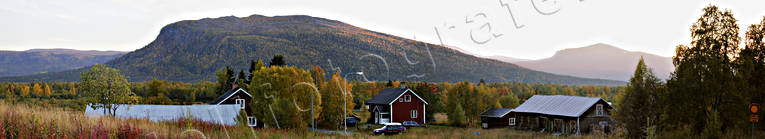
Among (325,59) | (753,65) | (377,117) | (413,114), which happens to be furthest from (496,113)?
(325,59)

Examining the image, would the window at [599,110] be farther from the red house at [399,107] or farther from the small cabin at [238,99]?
the small cabin at [238,99]

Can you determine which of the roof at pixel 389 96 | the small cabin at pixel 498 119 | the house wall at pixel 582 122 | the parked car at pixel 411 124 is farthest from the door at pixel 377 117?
the house wall at pixel 582 122

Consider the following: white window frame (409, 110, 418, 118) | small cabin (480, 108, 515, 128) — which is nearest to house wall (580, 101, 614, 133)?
small cabin (480, 108, 515, 128)

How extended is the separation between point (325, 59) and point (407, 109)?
93.4 meters

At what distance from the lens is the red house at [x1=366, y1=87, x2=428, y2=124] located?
61.8 meters

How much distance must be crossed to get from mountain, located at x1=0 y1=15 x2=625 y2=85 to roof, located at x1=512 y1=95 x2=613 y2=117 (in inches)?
3013

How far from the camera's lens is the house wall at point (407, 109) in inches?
2442

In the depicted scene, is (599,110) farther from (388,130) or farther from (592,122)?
(388,130)

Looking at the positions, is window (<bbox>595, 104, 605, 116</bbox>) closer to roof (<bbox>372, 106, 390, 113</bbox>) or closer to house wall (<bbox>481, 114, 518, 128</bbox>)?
house wall (<bbox>481, 114, 518, 128</bbox>)

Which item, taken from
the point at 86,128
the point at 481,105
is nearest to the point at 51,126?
the point at 86,128

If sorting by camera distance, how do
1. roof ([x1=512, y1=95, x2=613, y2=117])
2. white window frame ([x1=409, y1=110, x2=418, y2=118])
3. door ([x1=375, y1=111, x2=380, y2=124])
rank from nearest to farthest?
roof ([x1=512, y1=95, x2=613, y2=117]), door ([x1=375, y1=111, x2=380, y2=124]), white window frame ([x1=409, y1=110, x2=418, y2=118])

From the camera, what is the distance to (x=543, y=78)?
6855 inches

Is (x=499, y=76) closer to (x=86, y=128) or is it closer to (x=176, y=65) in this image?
(x=176, y=65)

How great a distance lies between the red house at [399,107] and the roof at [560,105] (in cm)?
1431
